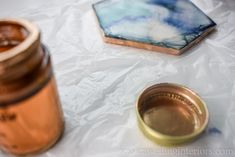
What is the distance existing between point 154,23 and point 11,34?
301mm

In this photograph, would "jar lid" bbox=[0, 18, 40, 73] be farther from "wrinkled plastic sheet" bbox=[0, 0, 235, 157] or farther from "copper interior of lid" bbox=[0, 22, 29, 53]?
"wrinkled plastic sheet" bbox=[0, 0, 235, 157]

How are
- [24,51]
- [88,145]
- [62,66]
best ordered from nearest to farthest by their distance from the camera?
1. [24,51]
2. [88,145]
3. [62,66]

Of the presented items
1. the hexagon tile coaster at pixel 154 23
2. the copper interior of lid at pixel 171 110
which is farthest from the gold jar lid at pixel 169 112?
the hexagon tile coaster at pixel 154 23

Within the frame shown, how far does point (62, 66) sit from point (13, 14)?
183 mm

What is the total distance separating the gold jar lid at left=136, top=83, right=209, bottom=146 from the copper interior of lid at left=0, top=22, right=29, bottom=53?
18 cm

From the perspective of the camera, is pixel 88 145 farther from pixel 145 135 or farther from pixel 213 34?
pixel 213 34

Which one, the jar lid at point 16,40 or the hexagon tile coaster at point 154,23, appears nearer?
the jar lid at point 16,40

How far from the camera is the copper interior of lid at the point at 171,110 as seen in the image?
413 mm

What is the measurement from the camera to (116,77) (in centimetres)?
50

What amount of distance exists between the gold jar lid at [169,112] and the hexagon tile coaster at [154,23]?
4.4 inches

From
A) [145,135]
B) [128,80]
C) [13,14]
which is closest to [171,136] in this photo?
[145,135]

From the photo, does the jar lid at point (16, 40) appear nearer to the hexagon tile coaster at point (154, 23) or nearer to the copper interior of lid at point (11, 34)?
the copper interior of lid at point (11, 34)

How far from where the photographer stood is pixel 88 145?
41cm

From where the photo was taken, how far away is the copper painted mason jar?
0.99 ft
